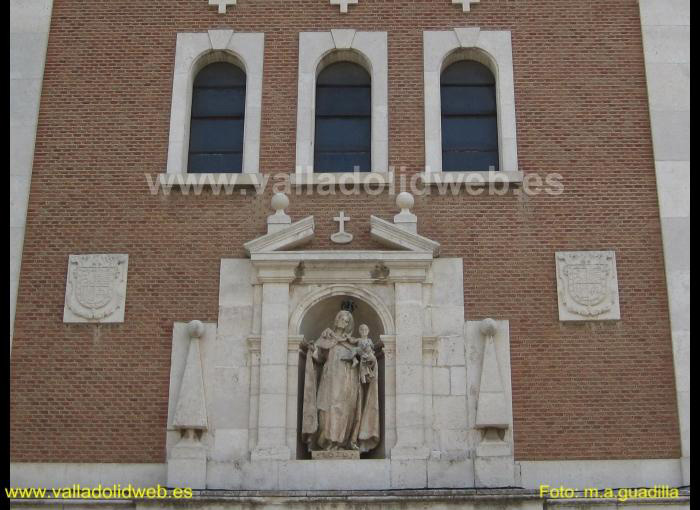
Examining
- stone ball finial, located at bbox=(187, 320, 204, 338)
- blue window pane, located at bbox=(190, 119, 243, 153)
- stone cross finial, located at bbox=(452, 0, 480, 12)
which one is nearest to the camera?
stone ball finial, located at bbox=(187, 320, 204, 338)

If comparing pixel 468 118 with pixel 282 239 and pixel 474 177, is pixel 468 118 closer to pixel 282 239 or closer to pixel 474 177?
pixel 474 177

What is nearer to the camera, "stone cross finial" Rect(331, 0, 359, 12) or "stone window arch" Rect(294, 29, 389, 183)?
"stone window arch" Rect(294, 29, 389, 183)

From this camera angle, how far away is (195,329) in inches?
583

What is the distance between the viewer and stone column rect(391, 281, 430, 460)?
14180 millimetres

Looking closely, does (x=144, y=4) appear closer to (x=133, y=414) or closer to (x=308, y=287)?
(x=308, y=287)

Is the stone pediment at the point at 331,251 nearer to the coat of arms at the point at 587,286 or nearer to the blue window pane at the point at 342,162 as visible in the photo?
the blue window pane at the point at 342,162

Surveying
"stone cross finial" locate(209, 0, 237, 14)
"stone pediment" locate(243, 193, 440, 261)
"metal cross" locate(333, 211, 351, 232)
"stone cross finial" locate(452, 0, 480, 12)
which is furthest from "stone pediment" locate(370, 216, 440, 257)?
"stone cross finial" locate(209, 0, 237, 14)

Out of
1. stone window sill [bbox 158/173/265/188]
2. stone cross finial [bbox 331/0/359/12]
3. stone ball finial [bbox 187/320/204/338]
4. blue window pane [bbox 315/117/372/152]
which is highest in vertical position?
stone cross finial [bbox 331/0/359/12]

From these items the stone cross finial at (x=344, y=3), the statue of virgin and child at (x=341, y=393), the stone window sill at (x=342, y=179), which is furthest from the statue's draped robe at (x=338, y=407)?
the stone cross finial at (x=344, y=3)

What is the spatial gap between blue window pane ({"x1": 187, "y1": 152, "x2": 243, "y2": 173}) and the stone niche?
3.95 ft

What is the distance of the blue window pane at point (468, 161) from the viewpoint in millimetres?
16203

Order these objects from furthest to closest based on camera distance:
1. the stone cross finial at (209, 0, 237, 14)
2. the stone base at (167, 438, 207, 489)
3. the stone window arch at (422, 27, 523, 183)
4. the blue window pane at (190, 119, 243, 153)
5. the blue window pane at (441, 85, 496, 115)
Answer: the stone cross finial at (209, 0, 237, 14) < the blue window pane at (441, 85, 496, 115) < the blue window pane at (190, 119, 243, 153) < the stone window arch at (422, 27, 523, 183) < the stone base at (167, 438, 207, 489)

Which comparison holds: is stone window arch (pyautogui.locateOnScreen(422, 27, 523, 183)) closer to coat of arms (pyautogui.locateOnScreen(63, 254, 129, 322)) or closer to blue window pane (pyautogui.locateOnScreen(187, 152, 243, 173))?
blue window pane (pyautogui.locateOnScreen(187, 152, 243, 173))
